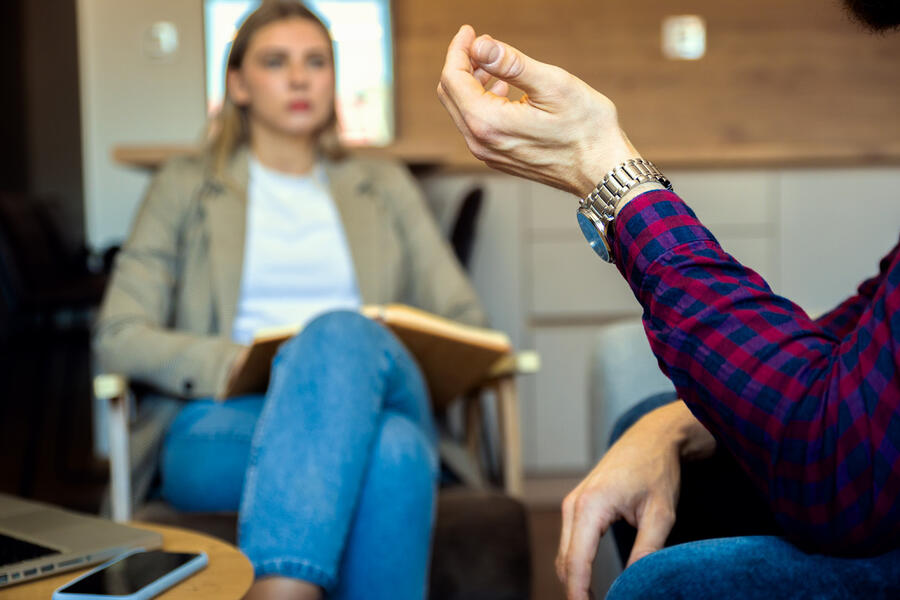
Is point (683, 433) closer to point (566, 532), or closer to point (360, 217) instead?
point (566, 532)

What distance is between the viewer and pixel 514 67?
0.56 m

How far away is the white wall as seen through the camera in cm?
394

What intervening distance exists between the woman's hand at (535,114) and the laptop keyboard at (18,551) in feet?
1.52

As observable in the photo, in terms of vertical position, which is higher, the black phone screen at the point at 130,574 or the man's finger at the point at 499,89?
the man's finger at the point at 499,89

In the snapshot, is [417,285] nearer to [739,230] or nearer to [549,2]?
[739,230]

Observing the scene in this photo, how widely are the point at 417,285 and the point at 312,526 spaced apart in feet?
2.95

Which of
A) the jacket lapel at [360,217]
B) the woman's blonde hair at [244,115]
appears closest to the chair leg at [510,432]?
the jacket lapel at [360,217]

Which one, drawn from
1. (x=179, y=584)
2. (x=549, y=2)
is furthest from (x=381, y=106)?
(x=179, y=584)

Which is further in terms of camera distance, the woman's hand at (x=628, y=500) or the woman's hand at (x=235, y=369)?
the woman's hand at (x=235, y=369)

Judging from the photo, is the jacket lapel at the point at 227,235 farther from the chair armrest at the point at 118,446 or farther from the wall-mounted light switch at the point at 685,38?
the wall-mounted light switch at the point at 685,38

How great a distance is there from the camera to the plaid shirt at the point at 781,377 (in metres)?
0.48

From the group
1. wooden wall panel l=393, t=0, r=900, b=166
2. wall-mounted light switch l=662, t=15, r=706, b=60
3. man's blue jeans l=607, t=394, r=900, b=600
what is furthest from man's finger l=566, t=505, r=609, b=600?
wall-mounted light switch l=662, t=15, r=706, b=60

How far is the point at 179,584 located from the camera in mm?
717

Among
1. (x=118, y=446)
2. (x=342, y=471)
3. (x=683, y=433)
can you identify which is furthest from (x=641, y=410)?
(x=118, y=446)
